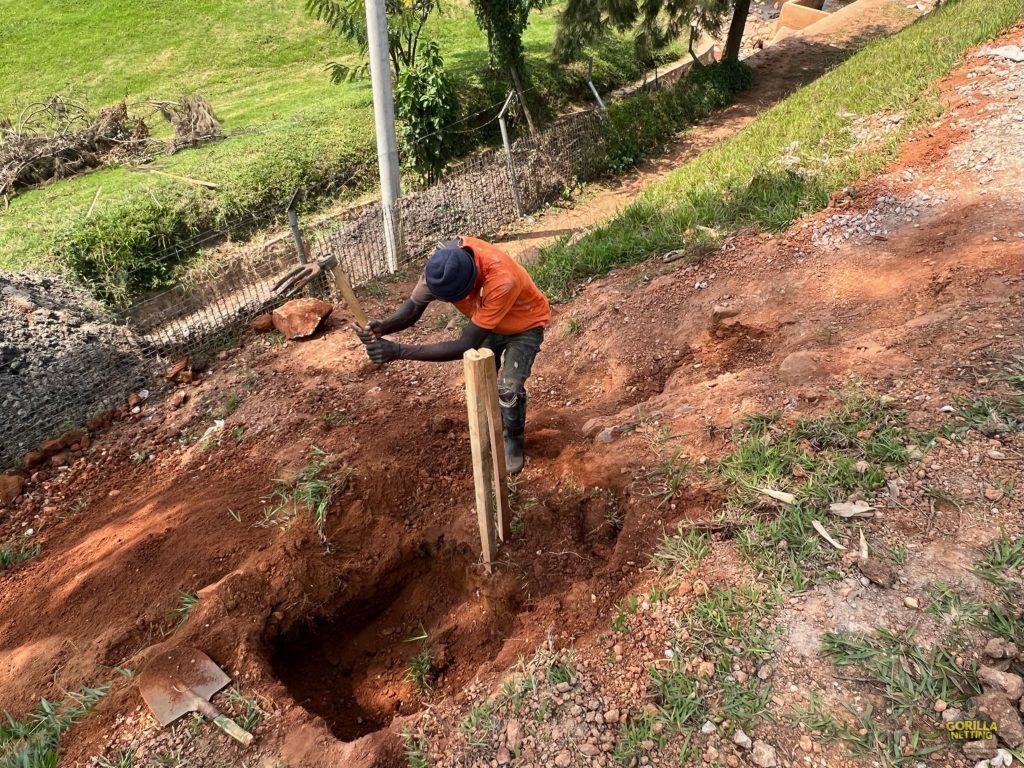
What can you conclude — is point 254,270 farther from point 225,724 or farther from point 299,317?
point 225,724

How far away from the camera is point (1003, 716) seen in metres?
1.94

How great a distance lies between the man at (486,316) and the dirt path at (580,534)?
0.54 m

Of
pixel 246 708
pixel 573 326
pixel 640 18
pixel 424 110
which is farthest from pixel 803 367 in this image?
pixel 640 18

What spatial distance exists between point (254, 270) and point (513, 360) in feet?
17.5

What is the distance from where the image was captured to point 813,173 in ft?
20.9

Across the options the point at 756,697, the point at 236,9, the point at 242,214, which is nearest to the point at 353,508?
the point at 756,697

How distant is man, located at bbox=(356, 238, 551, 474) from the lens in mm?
3094

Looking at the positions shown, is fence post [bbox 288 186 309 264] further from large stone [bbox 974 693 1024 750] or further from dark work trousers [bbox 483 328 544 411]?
large stone [bbox 974 693 1024 750]

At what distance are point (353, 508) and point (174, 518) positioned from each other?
115cm

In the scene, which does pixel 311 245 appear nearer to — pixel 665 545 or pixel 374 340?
pixel 374 340

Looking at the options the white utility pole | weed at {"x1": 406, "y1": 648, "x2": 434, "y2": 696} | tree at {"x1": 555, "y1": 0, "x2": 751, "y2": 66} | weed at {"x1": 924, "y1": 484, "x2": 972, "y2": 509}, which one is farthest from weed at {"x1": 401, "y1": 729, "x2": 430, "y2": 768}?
tree at {"x1": 555, "y1": 0, "x2": 751, "y2": 66}

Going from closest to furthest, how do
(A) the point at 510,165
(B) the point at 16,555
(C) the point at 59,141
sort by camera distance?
(B) the point at 16,555, (A) the point at 510,165, (C) the point at 59,141

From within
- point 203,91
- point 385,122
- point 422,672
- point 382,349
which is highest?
point 203,91

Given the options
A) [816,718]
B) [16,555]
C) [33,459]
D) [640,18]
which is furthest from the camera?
[640,18]
